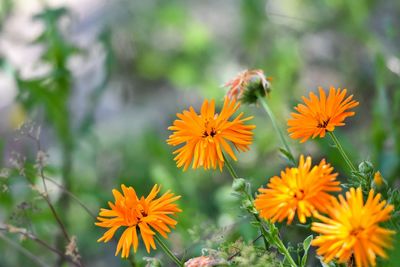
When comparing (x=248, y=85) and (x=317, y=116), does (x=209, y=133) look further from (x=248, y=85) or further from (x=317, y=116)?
(x=248, y=85)

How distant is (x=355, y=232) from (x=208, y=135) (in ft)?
0.94

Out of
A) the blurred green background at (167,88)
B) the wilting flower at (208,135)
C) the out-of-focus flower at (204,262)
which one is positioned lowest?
the out-of-focus flower at (204,262)

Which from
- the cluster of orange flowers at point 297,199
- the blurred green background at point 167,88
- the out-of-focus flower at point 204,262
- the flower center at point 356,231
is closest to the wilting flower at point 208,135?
the cluster of orange flowers at point 297,199

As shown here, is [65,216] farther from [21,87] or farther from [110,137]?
[110,137]

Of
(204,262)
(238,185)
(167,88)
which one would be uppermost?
(167,88)

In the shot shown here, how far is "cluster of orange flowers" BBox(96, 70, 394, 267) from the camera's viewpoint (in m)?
0.73

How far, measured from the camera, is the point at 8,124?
3789mm

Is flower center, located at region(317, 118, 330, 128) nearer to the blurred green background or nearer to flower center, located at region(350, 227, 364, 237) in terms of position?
flower center, located at region(350, 227, 364, 237)

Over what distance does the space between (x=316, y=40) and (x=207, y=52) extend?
0.63 metres

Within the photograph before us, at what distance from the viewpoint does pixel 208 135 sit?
944mm

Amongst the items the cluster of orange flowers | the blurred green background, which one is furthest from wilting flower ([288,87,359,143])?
the blurred green background

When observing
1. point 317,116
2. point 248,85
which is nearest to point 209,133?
point 317,116

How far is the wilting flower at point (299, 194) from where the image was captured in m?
0.76

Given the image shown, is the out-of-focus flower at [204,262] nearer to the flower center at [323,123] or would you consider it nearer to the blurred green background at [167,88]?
the flower center at [323,123]
